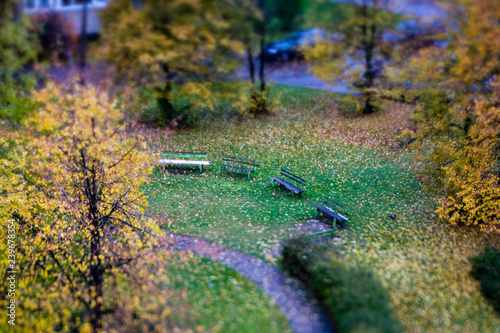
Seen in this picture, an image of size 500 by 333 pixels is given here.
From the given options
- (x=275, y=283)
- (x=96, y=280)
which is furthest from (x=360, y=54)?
(x=96, y=280)

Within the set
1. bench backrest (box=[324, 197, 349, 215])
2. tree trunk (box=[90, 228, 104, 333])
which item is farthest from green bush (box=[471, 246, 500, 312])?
tree trunk (box=[90, 228, 104, 333])

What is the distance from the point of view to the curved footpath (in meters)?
8.35

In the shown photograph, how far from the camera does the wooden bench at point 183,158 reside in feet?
57.7

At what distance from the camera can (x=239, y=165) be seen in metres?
18.5

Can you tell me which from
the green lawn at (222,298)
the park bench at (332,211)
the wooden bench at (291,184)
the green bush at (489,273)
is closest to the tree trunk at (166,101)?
the wooden bench at (291,184)

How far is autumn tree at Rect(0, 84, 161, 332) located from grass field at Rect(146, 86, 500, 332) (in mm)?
2513

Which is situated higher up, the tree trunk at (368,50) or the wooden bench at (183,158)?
the tree trunk at (368,50)

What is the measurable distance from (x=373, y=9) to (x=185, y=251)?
19.4 m

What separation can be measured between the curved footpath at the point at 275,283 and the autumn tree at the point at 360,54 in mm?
15658

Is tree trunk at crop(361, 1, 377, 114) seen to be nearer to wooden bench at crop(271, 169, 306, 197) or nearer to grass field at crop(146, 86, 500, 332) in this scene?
grass field at crop(146, 86, 500, 332)

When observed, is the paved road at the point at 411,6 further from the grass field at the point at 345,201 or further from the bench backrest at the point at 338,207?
the bench backrest at the point at 338,207

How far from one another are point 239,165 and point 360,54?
12.1 metres

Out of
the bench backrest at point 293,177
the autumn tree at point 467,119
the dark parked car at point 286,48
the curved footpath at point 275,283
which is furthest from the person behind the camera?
the dark parked car at point 286,48

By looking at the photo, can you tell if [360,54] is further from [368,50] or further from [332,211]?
[332,211]
